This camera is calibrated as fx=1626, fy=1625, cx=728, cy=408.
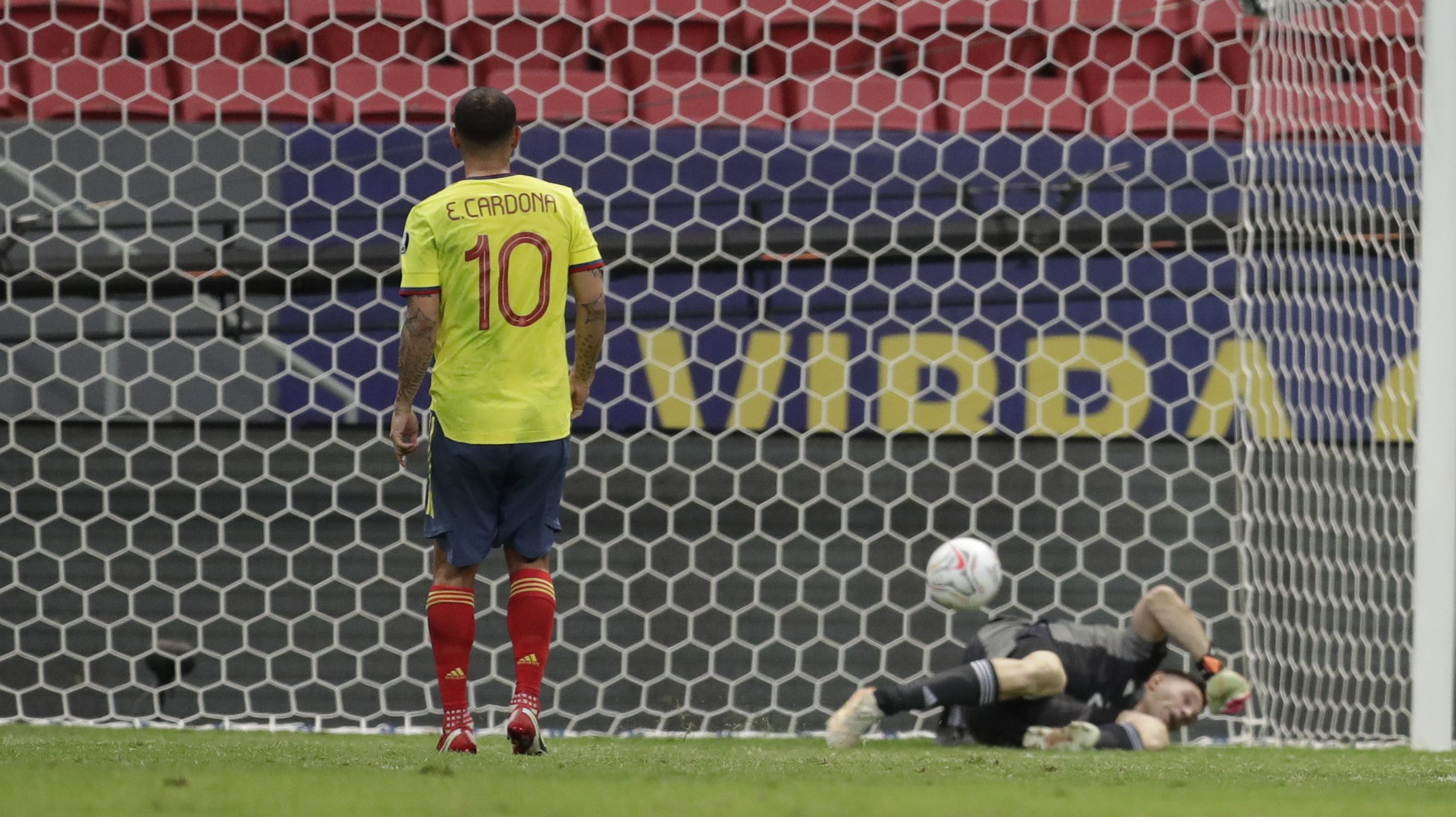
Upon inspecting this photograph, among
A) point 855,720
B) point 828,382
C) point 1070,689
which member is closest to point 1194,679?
point 1070,689

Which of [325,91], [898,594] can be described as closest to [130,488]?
[325,91]

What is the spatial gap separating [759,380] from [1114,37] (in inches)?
70.2

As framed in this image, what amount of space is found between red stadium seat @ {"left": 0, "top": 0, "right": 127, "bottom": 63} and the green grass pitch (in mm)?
2484

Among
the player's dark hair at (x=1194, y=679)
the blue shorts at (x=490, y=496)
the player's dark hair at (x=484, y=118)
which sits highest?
the player's dark hair at (x=484, y=118)

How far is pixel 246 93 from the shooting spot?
503 cm

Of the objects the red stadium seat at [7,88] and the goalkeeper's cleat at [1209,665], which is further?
the red stadium seat at [7,88]

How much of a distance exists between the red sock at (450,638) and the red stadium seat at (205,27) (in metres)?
2.70

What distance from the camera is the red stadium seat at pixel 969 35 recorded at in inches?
205

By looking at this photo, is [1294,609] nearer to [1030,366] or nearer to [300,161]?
[1030,366]

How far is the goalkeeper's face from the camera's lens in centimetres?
404

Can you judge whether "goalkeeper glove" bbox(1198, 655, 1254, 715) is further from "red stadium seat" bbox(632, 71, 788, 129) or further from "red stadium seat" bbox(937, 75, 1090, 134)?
"red stadium seat" bbox(632, 71, 788, 129)

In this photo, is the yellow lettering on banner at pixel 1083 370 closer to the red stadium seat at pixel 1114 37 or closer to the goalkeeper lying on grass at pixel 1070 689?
the goalkeeper lying on grass at pixel 1070 689

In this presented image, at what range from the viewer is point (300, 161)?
4.79 m

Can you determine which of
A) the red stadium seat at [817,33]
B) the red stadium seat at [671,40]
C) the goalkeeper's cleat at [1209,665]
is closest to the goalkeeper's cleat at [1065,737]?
the goalkeeper's cleat at [1209,665]
